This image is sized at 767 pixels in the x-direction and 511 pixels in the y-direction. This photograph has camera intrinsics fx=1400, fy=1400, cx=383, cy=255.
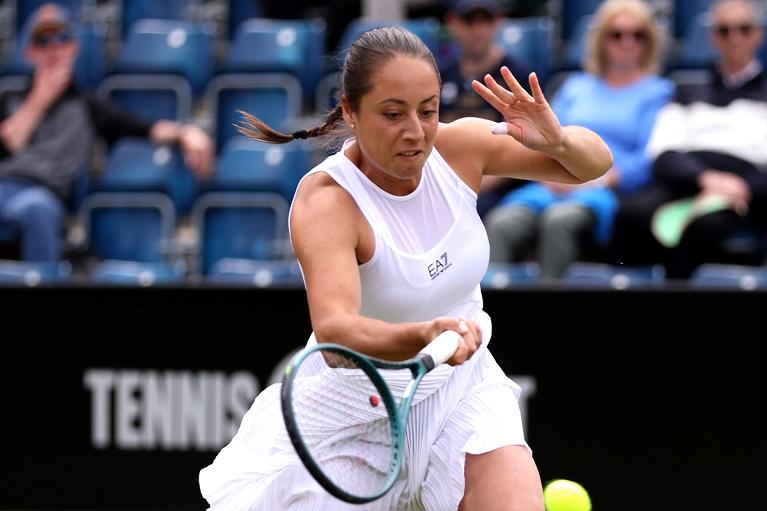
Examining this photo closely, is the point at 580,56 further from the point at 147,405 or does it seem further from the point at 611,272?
the point at 147,405

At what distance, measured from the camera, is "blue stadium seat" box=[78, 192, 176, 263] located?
289 inches

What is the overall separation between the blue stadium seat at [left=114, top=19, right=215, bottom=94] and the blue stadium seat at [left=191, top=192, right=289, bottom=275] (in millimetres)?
1127

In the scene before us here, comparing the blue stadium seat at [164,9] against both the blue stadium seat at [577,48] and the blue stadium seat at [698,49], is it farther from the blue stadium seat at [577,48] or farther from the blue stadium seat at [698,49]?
the blue stadium seat at [698,49]

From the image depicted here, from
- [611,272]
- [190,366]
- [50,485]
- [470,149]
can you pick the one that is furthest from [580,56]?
[470,149]

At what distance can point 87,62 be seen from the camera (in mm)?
8438

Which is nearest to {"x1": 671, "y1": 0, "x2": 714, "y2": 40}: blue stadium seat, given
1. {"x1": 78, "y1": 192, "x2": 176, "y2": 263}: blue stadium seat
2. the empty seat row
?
the empty seat row

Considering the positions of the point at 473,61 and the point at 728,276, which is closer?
the point at 728,276

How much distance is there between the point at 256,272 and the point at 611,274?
5.63ft

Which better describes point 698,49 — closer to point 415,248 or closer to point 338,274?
point 415,248

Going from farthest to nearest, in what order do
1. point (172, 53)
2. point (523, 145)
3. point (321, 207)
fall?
point (172, 53) < point (523, 145) < point (321, 207)

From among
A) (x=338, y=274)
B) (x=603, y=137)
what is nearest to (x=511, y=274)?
(x=603, y=137)

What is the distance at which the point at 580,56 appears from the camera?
24.5 ft

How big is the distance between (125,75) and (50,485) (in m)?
2.73

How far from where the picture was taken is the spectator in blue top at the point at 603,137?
638 cm
